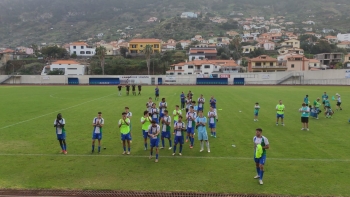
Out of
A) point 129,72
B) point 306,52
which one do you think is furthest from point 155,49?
point 306,52

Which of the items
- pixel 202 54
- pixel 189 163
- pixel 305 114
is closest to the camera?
pixel 189 163

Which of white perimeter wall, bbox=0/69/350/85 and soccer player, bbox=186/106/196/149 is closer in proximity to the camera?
soccer player, bbox=186/106/196/149

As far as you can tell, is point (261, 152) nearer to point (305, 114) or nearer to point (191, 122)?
point (191, 122)

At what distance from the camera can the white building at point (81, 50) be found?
11375cm

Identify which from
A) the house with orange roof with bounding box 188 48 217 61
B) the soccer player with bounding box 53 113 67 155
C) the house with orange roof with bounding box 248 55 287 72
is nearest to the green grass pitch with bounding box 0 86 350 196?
the soccer player with bounding box 53 113 67 155

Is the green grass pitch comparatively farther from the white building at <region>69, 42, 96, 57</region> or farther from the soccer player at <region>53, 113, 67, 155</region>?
the white building at <region>69, 42, 96, 57</region>

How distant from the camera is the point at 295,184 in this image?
920 cm

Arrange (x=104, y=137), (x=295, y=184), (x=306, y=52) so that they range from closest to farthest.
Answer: (x=295, y=184), (x=104, y=137), (x=306, y=52)

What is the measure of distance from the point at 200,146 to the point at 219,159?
2050mm

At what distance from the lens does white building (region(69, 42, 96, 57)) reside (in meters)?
114

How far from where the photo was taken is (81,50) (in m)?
115

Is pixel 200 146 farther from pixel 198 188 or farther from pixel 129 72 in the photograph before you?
pixel 129 72

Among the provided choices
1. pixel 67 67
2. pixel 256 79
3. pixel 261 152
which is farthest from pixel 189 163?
pixel 67 67

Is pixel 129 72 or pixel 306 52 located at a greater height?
pixel 306 52
